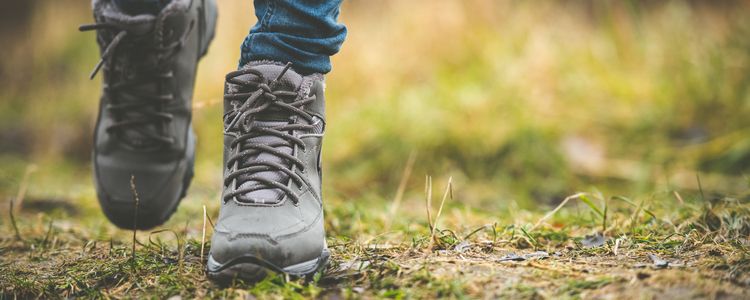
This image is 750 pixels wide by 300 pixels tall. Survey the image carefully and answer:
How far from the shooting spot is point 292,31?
4.03 ft

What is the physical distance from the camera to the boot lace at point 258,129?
1148 mm

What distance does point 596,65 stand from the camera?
3.53 metres

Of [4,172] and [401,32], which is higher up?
[401,32]

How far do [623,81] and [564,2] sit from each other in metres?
1.61

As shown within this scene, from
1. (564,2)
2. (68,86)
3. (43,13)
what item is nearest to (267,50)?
(564,2)

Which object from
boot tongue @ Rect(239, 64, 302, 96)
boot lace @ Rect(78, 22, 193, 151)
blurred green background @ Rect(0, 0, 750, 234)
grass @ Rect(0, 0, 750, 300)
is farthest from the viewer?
blurred green background @ Rect(0, 0, 750, 234)

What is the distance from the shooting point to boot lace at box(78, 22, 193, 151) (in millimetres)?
1320

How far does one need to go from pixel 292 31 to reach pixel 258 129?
280 mm

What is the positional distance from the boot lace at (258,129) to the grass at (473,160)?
26cm

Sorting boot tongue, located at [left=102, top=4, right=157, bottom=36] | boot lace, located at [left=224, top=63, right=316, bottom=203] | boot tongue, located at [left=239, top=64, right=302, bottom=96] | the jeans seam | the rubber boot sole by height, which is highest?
the jeans seam

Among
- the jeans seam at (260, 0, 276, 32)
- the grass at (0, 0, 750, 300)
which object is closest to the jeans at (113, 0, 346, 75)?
the jeans seam at (260, 0, 276, 32)

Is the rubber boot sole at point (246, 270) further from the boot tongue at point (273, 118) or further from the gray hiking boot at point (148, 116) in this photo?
the gray hiking boot at point (148, 116)

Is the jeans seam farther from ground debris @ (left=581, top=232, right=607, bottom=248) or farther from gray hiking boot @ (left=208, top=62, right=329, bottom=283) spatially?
ground debris @ (left=581, top=232, right=607, bottom=248)

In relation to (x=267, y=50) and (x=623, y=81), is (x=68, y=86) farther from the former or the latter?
(x=623, y=81)
